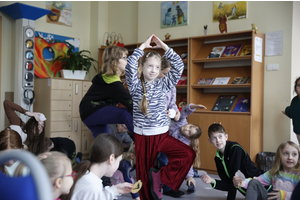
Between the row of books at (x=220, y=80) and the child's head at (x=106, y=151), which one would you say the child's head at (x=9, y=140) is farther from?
the row of books at (x=220, y=80)

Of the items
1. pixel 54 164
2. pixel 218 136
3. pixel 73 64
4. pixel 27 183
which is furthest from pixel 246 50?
pixel 27 183

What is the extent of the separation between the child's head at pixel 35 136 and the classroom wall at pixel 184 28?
186cm

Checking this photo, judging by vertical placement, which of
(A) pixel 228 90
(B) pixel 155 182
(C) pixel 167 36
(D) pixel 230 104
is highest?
(C) pixel 167 36

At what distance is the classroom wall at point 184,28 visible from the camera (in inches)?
150

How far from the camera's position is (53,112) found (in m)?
4.53

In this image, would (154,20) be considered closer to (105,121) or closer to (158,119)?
(105,121)

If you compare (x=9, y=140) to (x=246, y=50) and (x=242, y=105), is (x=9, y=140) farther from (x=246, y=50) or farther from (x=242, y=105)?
(x=246, y=50)

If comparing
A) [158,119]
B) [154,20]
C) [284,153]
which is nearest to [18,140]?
[158,119]

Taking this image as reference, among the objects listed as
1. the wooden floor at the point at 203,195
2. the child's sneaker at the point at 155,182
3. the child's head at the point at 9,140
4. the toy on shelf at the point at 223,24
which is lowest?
the wooden floor at the point at 203,195

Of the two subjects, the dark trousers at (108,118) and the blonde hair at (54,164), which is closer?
the blonde hair at (54,164)

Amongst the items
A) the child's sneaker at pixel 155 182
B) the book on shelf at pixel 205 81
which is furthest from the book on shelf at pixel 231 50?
the child's sneaker at pixel 155 182

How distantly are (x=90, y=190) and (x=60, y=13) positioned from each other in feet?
14.5

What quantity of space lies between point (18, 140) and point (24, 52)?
2.65m

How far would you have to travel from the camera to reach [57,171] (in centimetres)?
110
